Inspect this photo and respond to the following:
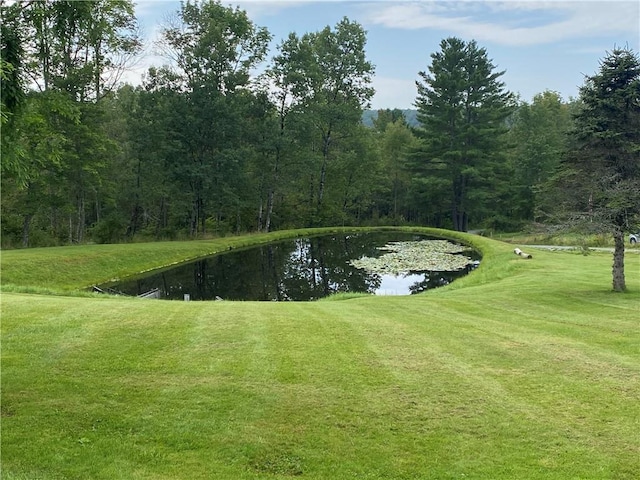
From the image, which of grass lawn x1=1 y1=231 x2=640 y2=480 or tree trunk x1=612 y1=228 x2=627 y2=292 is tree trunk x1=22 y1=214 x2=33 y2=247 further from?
tree trunk x1=612 y1=228 x2=627 y2=292

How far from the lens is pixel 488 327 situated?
29.8 feet

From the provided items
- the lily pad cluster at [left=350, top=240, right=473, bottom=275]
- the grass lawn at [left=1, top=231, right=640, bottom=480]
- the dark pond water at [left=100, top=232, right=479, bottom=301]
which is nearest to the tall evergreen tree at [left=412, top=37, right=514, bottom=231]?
the lily pad cluster at [left=350, top=240, right=473, bottom=275]

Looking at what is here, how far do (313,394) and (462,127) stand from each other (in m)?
46.9

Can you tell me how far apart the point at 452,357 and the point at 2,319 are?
803 centimetres

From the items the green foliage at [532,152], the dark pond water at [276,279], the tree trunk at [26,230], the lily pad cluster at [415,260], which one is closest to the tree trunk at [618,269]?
the dark pond water at [276,279]

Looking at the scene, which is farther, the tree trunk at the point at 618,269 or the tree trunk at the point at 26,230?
the tree trunk at the point at 26,230

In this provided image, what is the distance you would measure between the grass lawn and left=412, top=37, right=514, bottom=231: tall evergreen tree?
3935 cm

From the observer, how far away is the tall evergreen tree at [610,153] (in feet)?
38.6

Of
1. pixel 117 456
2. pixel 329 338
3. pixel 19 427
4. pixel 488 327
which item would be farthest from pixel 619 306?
pixel 19 427

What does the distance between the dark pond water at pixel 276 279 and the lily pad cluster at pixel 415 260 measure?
800 mm

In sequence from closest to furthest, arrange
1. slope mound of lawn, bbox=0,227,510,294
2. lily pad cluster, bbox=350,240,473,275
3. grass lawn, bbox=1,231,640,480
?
grass lawn, bbox=1,231,640,480 < slope mound of lawn, bbox=0,227,510,294 < lily pad cluster, bbox=350,240,473,275

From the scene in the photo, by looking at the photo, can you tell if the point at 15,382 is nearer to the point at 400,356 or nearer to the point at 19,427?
the point at 19,427

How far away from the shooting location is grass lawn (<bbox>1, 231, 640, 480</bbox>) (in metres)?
4.40

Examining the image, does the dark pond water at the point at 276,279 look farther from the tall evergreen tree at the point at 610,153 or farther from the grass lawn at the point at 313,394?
the grass lawn at the point at 313,394
